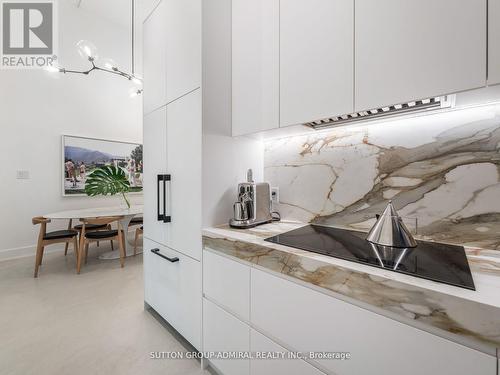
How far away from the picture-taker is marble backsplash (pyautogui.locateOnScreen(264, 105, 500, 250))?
104cm

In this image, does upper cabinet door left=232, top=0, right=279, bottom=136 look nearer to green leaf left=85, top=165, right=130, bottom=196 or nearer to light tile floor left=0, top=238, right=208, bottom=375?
light tile floor left=0, top=238, right=208, bottom=375

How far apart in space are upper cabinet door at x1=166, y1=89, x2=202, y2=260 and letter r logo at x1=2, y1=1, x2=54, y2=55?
3.70m

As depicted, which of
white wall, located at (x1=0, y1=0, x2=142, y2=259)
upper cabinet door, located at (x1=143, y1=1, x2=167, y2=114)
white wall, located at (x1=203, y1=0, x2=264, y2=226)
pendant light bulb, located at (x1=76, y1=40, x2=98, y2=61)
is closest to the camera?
white wall, located at (x1=203, y1=0, x2=264, y2=226)

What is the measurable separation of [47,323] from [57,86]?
3802 millimetres

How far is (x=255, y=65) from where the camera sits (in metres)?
1.42

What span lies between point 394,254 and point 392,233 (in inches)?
5.3

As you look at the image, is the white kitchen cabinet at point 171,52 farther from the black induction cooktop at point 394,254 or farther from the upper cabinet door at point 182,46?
the black induction cooktop at point 394,254

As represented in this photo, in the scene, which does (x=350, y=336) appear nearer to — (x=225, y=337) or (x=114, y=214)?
(x=225, y=337)

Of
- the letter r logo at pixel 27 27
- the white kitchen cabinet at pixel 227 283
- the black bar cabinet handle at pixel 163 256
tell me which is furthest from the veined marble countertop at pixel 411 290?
the letter r logo at pixel 27 27

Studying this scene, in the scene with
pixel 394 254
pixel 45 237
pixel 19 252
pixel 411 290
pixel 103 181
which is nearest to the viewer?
pixel 411 290

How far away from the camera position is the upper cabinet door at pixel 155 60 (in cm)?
177

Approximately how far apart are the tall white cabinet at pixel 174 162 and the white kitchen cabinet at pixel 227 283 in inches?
4.0

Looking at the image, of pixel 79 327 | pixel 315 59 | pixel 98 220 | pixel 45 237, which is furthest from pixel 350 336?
pixel 45 237

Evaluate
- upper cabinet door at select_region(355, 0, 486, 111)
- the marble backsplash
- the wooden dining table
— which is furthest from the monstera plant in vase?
upper cabinet door at select_region(355, 0, 486, 111)
